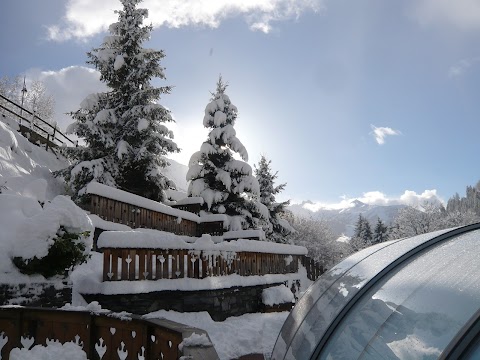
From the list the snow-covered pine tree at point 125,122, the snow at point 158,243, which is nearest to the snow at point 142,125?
the snow-covered pine tree at point 125,122

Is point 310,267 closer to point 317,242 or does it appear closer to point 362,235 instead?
point 317,242

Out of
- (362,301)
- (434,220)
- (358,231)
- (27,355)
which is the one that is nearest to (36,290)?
(27,355)

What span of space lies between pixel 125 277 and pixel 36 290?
61.7 inches

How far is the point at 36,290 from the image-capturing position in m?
5.43

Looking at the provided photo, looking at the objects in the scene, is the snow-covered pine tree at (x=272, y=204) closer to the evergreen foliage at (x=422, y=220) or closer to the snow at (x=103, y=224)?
the snow at (x=103, y=224)

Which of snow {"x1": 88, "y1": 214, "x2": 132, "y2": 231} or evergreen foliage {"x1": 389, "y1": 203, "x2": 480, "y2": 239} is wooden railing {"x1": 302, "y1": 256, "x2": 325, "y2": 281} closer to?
snow {"x1": 88, "y1": 214, "x2": 132, "y2": 231}

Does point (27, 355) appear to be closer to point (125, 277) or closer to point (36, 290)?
point (36, 290)

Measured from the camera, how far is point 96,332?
3885mm

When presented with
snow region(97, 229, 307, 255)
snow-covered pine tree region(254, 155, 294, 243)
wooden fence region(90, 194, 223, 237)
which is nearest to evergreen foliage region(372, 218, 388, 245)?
snow-covered pine tree region(254, 155, 294, 243)

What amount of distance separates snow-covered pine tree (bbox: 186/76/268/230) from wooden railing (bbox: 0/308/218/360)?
14232 millimetres

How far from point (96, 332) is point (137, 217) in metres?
8.05

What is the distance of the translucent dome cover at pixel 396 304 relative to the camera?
1665mm

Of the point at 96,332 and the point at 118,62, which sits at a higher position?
the point at 118,62

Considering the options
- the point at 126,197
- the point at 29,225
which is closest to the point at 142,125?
the point at 126,197
